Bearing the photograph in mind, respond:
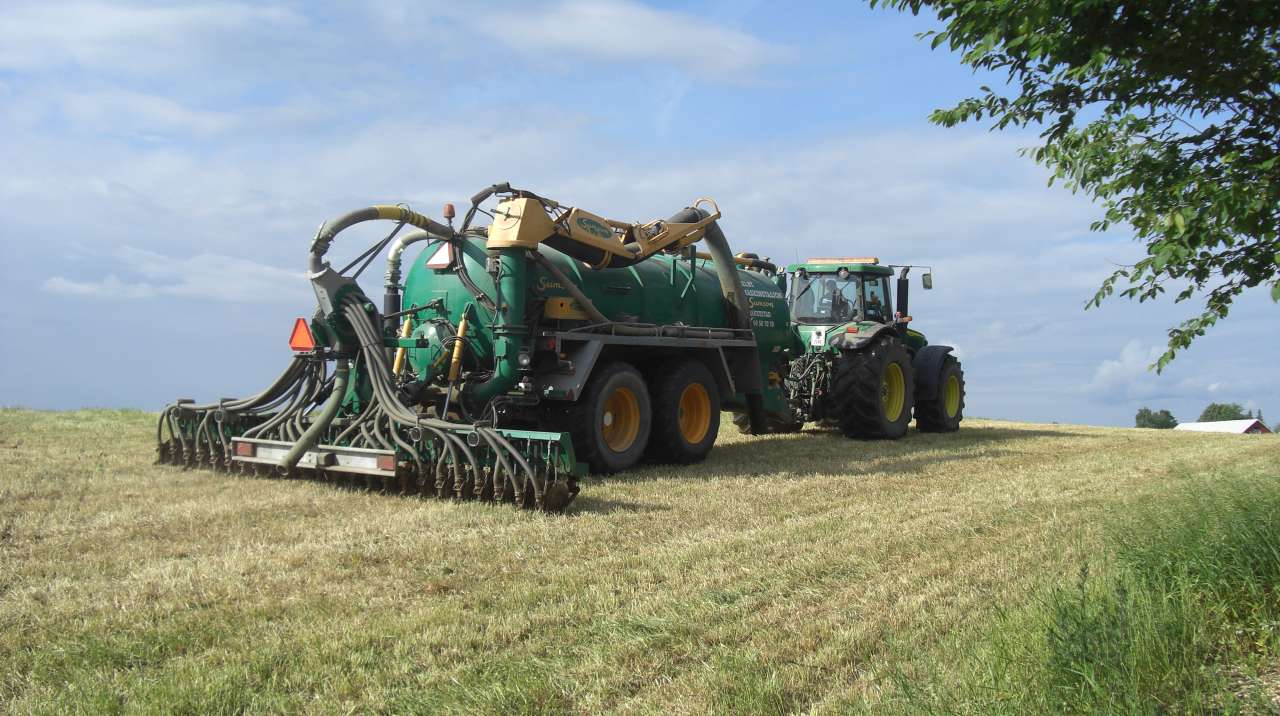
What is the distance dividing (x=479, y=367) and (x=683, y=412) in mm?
2547

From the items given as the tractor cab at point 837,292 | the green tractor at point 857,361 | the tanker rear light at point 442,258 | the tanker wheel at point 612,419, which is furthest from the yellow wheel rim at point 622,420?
the tractor cab at point 837,292

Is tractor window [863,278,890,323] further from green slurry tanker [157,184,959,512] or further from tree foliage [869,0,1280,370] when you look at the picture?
tree foliage [869,0,1280,370]

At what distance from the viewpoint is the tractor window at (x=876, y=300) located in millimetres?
13789

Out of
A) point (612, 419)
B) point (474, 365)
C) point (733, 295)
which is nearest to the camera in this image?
point (474, 365)

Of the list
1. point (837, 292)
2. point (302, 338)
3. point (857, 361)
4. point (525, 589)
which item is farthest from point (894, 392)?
point (525, 589)

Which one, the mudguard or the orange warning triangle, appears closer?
the orange warning triangle

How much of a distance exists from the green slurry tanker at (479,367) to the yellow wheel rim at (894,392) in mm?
3846

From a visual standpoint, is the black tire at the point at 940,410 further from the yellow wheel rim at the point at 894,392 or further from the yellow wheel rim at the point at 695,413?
the yellow wheel rim at the point at 695,413

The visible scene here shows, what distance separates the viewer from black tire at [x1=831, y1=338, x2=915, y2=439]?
1253cm

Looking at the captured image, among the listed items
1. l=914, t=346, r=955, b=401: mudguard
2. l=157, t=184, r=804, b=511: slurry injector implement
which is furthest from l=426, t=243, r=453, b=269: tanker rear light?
l=914, t=346, r=955, b=401: mudguard

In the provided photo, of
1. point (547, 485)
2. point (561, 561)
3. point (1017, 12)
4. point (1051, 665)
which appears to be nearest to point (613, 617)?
point (561, 561)

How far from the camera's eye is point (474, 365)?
9.08m

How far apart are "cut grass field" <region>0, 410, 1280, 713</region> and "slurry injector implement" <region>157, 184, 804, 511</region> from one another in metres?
0.55

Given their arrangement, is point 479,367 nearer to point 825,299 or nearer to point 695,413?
point 695,413
